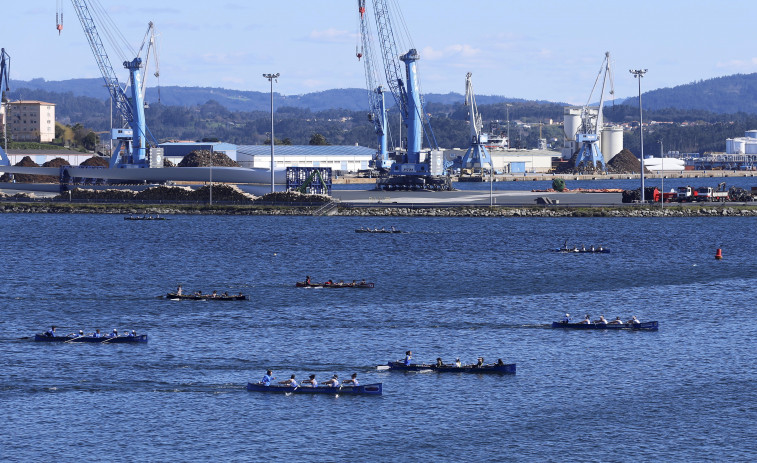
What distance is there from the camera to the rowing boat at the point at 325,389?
5859 cm

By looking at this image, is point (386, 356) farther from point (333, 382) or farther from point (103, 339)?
point (103, 339)

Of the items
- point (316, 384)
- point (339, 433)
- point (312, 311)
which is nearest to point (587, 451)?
point (339, 433)

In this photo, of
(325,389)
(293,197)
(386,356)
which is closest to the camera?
(325,389)

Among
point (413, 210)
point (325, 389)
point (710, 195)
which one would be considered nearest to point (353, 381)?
point (325, 389)

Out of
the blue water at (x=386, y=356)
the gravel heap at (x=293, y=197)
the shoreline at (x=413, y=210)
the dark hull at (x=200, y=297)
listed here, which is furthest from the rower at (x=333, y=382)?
the gravel heap at (x=293, y=197)

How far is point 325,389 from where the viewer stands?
58844mm

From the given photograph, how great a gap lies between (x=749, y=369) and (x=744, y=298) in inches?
1187

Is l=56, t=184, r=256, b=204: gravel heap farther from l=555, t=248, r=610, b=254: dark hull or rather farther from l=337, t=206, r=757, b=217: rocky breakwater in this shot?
l=555, t=248, r=610, b=254: dark hull

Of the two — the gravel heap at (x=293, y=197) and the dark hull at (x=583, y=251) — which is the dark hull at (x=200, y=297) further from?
the gravel heap at (x=293, y=197)

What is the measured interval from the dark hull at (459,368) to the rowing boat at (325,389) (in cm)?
466

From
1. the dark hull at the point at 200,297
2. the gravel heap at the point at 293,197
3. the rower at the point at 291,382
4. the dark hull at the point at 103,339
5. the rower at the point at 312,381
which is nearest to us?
the rower at the point at 291,382

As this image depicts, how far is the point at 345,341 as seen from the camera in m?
72.1

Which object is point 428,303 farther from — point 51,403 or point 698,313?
point 51,403

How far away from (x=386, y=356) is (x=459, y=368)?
19.1 ft
